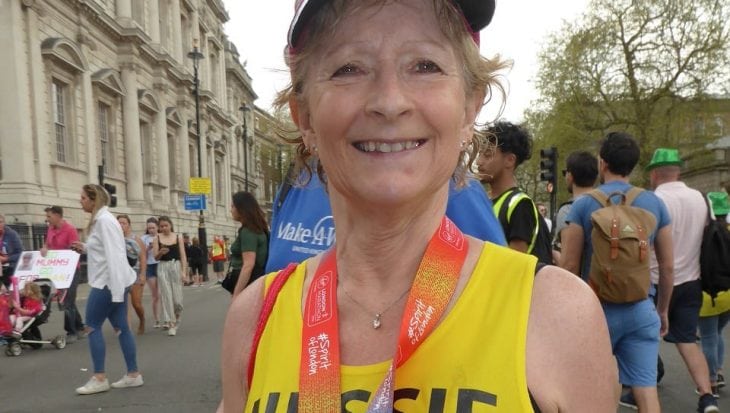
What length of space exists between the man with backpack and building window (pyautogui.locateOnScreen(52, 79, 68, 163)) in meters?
18.7

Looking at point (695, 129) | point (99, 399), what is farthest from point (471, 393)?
point (695, 129)

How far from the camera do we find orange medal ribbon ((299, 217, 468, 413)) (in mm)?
1158

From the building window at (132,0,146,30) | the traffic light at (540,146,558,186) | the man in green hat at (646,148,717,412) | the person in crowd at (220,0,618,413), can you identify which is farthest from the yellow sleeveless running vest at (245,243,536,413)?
the building window at (132,0,146,30)

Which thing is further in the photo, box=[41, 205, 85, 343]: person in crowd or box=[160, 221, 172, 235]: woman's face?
box=[160, 221, 172, 235]: woman's face

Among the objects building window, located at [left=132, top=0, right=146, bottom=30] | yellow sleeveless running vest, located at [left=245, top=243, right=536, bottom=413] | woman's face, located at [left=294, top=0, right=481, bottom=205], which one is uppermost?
building window, located at [left=132, top=0, right=146, bottom=30]

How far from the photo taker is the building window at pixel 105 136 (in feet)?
75.5

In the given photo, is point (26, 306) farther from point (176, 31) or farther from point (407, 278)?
point (176, 31)

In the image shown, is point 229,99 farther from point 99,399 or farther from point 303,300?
point 303,300

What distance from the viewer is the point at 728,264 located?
4.61 meters

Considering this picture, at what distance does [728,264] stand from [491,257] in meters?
4.22

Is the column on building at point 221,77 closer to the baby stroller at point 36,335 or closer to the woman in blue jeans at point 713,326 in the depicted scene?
the baby stroller at point 36,335

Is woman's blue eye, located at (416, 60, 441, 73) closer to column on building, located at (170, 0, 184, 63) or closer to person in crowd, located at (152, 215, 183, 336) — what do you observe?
person in crowd, located at (152, 215, 183, 336)

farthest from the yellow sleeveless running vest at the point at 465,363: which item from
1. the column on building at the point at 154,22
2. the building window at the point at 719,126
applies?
the building window at the point at 719,126

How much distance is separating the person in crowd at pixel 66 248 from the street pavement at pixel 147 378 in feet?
1.33
